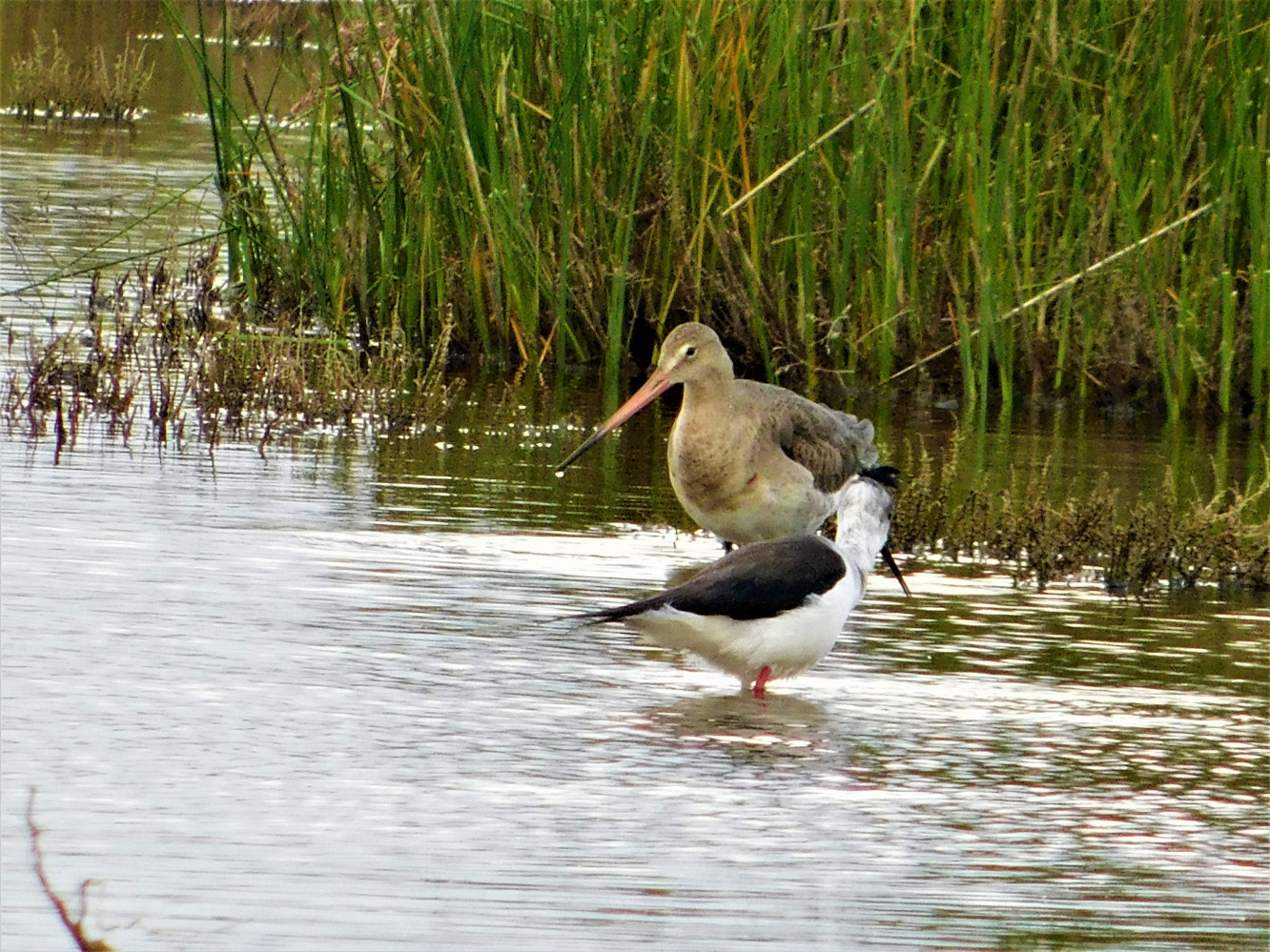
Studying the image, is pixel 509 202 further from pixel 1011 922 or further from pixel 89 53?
pixel 89 53

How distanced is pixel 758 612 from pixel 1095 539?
2255mm

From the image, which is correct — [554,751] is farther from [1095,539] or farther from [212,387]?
[212,387]

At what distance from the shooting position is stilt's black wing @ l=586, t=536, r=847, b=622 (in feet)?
19.2

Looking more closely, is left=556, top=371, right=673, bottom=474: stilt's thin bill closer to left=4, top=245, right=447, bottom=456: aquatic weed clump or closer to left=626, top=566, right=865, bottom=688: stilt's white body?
left=4, top=245, right=447, bottom=456: aquatic weed clump

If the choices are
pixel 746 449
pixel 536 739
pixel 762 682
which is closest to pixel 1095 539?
pixel 746 449

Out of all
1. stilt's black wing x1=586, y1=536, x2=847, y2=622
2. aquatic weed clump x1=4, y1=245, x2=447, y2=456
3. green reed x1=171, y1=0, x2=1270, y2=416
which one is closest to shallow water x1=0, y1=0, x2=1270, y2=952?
stilt's black wing x1=586, y1=536, x2=847, y2=622

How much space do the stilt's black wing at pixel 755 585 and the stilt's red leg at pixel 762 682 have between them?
7.6 inches

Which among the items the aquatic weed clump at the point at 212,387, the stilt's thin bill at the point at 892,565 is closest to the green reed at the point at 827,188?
the aquatic weed clump at the point at 212,387

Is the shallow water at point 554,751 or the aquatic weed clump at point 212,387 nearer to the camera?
the shallow water at point 554,751

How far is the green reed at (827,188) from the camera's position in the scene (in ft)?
34.9

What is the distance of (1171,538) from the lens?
762 cm

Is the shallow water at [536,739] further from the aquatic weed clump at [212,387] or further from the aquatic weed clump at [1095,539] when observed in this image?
the aquatic weed clump at [212,387]

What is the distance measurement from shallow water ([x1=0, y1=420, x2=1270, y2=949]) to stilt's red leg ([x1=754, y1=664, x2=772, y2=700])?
58 millimetres

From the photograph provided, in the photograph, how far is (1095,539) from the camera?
7.80 meters
